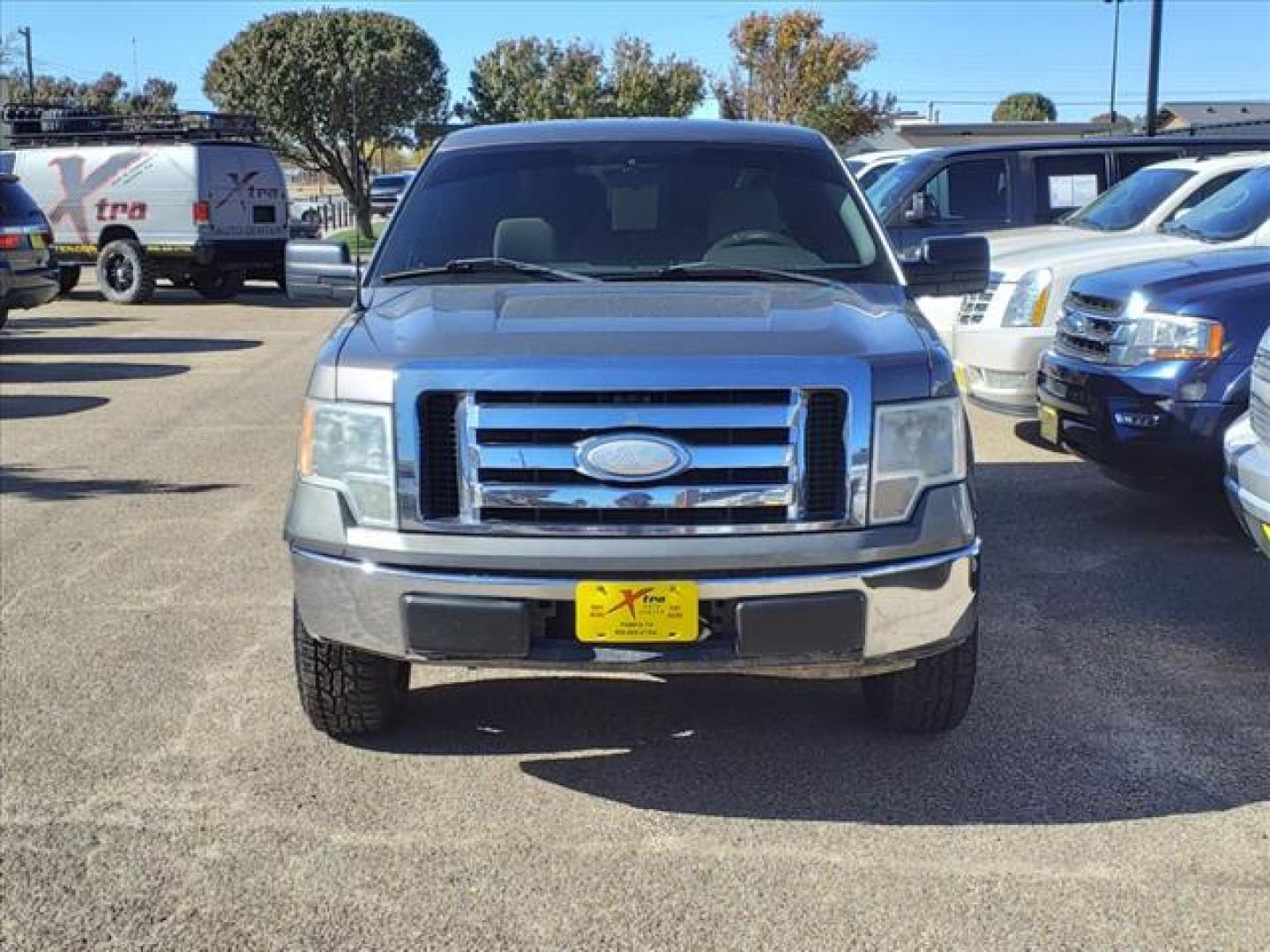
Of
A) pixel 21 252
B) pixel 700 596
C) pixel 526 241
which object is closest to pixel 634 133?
pixel 526 241

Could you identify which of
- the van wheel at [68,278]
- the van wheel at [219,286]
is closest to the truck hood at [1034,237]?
the van wheel at [219,286]

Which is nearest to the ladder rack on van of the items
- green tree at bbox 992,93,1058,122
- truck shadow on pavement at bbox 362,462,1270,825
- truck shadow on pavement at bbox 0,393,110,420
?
truck shadow on pavement at bbox 0,393,110,420

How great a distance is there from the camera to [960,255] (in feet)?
17.3

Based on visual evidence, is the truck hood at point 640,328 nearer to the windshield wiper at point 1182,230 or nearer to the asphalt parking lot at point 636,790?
the asphalt parking lot at point 636,790

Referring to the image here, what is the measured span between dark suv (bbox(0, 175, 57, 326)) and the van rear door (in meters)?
5.14

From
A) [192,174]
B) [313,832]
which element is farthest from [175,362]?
[313,832]

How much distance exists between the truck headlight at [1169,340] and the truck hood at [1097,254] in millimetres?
2120

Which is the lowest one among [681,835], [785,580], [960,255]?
[681,835]

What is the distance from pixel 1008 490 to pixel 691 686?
368cm

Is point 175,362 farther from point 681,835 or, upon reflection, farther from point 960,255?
point 681,835

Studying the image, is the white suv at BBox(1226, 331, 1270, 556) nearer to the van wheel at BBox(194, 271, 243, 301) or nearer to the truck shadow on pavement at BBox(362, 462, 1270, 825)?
the truck shadow on pavement at BBox(362, 462, 1270, 825)

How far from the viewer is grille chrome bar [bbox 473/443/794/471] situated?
142 inches

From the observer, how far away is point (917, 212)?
39.4ft

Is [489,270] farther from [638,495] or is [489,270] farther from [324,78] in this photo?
[324,78]
